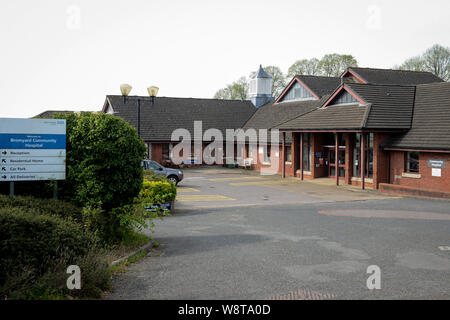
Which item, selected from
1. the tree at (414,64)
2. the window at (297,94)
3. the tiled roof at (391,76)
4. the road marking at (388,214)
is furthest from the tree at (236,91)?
the road marking at (388,214)

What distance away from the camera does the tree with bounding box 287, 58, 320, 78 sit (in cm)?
7406

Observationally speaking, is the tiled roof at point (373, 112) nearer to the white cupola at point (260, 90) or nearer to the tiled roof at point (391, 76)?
the tiled roof at point (391, 76)

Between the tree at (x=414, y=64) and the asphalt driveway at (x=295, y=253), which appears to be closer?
the asphalt driveway at (x=295, y=253)

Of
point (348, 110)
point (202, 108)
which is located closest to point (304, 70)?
point (202, 108)

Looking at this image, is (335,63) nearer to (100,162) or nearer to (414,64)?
(414,64)

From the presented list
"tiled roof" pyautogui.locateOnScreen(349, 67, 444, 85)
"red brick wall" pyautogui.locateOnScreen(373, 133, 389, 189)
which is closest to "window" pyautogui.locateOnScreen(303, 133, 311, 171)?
"tiled roof" pyautogui.locateOnScreen(349, 67, 444, 85)

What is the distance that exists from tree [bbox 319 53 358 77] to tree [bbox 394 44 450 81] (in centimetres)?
939

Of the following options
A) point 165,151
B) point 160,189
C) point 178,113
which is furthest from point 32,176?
point 178,113

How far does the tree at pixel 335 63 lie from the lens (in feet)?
233

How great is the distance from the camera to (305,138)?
115 feet

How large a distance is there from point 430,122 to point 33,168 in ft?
74.6

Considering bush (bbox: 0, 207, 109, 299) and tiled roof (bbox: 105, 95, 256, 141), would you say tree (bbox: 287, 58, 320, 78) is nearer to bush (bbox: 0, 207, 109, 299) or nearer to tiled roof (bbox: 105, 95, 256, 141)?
tiled roof (bbox: 105, 95, 256, 141)

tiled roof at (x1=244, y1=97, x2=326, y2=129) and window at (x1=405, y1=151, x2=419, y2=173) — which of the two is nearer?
window at (x1=405, y1=151, x2=419, y2=173)

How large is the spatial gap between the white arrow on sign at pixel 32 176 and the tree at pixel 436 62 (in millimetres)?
61140
